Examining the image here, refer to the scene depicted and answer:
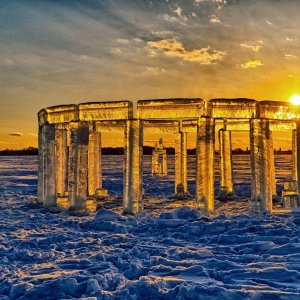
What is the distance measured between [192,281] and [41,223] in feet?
24.4

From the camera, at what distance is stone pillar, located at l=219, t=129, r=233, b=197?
20234 mm

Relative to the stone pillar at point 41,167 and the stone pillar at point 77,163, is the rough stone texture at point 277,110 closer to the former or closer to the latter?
the stone pillar at point 77,163

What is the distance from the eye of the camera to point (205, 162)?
12.5m

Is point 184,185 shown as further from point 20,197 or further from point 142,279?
point 142,279

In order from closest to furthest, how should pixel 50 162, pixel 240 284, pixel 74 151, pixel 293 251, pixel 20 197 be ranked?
1. pixel 240 284
2. pixel 293 251
3. pixel 74 151
4. pixel 50 162
5. pixel 20 197

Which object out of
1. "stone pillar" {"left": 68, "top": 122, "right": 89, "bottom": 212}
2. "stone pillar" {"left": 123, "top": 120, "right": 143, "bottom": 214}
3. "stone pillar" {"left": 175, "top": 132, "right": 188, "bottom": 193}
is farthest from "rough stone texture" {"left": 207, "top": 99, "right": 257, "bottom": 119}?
"stone pillar" {"left": 175, "top": 132, "right": 188, "bottom": 193}

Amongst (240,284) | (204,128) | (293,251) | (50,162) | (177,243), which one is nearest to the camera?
(240,284)

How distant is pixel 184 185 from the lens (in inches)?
832

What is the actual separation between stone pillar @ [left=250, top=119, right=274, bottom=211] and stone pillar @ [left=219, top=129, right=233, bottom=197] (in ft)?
23.0

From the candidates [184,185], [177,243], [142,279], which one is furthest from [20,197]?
[142,279]

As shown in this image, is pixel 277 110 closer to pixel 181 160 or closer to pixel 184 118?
pixel 184 118

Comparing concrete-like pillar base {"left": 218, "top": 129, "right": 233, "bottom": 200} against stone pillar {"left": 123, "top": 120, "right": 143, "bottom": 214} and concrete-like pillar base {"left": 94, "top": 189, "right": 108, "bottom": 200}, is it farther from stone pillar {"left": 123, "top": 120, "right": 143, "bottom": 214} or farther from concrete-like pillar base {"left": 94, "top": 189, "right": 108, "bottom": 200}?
stone pillar {"left": 123, "top": 120, "right": 143, "bottom": 214}

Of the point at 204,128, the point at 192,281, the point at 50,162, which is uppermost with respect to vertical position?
the point at 204,128

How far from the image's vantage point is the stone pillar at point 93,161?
2017cm
